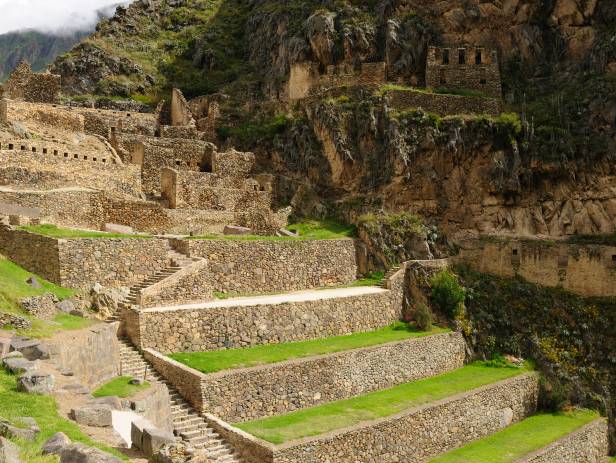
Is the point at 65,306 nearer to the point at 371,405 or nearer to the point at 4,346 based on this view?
the point at 4,346

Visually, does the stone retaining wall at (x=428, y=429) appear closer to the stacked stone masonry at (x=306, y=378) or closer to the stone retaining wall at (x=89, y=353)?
the stacked stone masonry at (x=306, y=378)

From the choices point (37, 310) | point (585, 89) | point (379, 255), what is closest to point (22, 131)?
point (37, 310)

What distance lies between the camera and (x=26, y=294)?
1622 cm

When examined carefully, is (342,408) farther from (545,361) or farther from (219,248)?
(545,361)

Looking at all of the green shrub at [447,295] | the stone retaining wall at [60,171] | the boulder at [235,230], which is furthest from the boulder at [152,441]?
the green shrub at [447,295]

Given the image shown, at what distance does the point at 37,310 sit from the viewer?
1579 cm

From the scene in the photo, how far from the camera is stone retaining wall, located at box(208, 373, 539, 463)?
1509 cm

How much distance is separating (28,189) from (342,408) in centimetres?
1314

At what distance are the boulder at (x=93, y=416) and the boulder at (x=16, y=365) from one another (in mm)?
1405

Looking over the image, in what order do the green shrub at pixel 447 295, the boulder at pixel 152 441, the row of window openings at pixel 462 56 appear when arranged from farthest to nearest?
the row of window openings at pixel 462 56, the green shrub at pixel 447 295, the boulder at pixel 152 441

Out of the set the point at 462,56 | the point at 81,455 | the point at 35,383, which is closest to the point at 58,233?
the point at 35,383

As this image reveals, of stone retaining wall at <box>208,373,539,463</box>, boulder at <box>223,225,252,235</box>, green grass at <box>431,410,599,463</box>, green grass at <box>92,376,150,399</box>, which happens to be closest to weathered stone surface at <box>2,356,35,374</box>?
green grass at <box>92,376,150,399</box>

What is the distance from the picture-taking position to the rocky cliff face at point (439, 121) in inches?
1190

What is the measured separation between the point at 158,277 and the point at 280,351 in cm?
440
